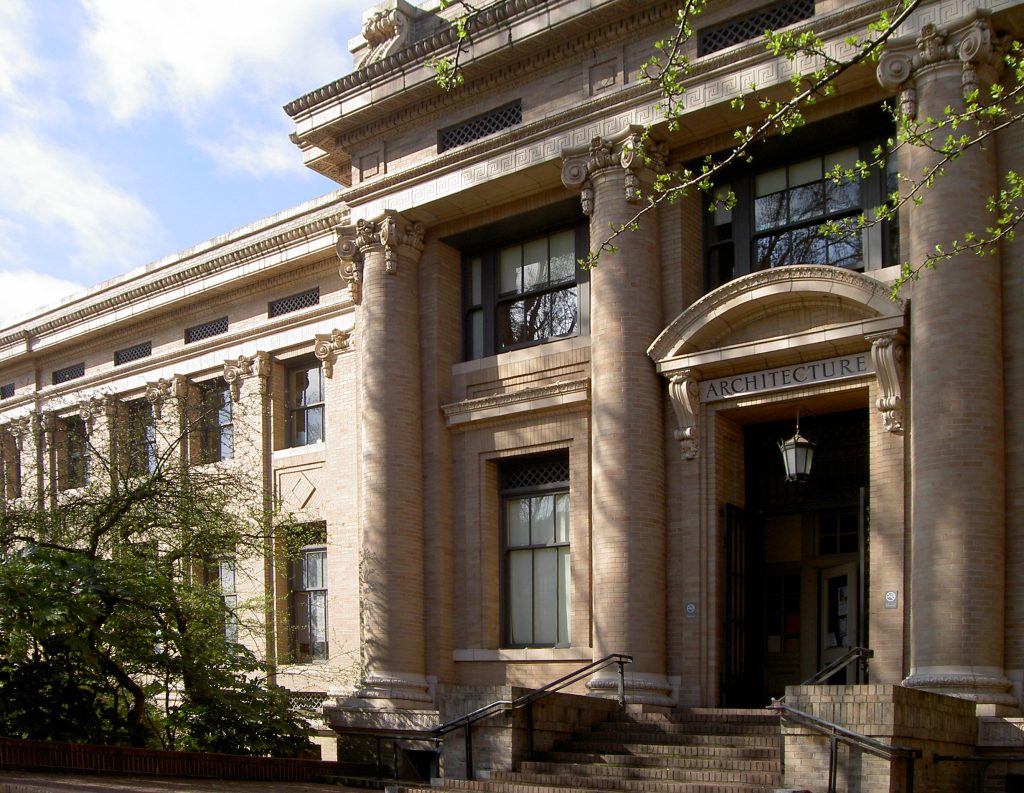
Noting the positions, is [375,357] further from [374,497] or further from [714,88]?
[714,88]

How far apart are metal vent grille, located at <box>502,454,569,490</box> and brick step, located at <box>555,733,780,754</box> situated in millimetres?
4462

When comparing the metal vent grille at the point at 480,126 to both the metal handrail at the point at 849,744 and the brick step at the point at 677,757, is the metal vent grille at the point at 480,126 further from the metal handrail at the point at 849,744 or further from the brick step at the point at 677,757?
the metal handrail at the point at 849,744

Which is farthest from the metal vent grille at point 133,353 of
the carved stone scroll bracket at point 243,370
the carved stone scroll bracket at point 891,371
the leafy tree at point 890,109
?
the carved stone scroll bracket at point 891,371

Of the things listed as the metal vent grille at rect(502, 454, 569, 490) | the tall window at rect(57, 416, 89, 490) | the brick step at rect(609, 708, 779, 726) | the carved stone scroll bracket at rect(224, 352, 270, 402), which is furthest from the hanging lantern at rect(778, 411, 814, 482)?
the carved stone scroll bracket at rect(224, 352, 270, 402)

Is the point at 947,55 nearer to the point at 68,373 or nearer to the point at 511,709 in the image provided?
the point at 511,709

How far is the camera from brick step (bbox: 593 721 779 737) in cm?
1522

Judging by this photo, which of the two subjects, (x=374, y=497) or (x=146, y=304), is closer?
(x=374, y=497)

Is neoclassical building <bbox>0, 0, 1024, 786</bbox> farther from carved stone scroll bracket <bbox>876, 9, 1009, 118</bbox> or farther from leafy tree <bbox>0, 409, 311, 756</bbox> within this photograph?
leafy tree <bbox>0, 409, 311, 756</bbox>

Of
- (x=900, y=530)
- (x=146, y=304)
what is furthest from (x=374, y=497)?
(x=146, y=304)

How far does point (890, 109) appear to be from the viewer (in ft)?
44.2

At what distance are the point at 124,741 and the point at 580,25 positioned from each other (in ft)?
37.0

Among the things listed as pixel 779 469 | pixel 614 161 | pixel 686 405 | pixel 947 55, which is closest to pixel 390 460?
pixel 686 405

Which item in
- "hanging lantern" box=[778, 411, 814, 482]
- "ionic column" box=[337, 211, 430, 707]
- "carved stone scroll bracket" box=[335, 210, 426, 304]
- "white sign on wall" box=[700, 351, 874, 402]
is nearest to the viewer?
"white sign on wall" box=[700, 351, 874, 402]

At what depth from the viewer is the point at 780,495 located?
18.0 m
